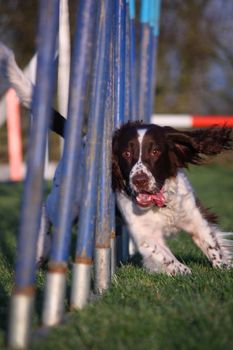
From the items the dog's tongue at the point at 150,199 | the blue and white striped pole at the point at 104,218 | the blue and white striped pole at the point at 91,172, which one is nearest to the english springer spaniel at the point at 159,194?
the dog's tongue at the point at 150,199

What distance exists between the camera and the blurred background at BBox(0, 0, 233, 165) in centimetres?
2073

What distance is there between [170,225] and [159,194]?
22 cm

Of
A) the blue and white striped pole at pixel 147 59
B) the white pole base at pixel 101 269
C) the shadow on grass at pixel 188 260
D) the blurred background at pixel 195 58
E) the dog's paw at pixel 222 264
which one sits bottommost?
the shadow on grass at pixel 188 260

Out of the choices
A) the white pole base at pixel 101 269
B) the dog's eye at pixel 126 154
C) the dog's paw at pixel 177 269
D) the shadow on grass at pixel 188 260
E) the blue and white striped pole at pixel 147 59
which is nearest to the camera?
the white pole base at pixel 101 269

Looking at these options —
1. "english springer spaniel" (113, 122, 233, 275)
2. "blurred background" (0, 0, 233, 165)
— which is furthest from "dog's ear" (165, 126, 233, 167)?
"blurred background" (0, 0, 233, 165)

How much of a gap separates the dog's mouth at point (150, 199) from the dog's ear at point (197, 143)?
0.34 m

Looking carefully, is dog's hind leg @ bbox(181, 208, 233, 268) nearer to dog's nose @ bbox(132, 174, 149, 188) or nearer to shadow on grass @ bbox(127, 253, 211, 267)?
shadow on grass @ bbox(127, 253, 211, 267)

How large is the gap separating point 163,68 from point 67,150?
19.3 meters

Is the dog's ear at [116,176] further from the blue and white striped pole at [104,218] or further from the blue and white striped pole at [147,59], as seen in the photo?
the blue and white striped pole at [147,59]

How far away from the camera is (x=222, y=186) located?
41.3 feet

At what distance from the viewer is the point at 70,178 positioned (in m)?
2.42

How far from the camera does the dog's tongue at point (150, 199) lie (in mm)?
3855

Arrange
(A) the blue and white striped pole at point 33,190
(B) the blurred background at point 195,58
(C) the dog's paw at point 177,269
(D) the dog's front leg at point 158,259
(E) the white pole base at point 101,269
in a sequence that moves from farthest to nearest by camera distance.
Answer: (B) the blurred background at point 195,58
(D) the dog's front leg at point 158,259
(C) the dog's paw at point 177,269
(E) the white pole base at point 101,269
(A) the blue and white striped pole at point 33,190

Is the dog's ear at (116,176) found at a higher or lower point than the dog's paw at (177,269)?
higher
